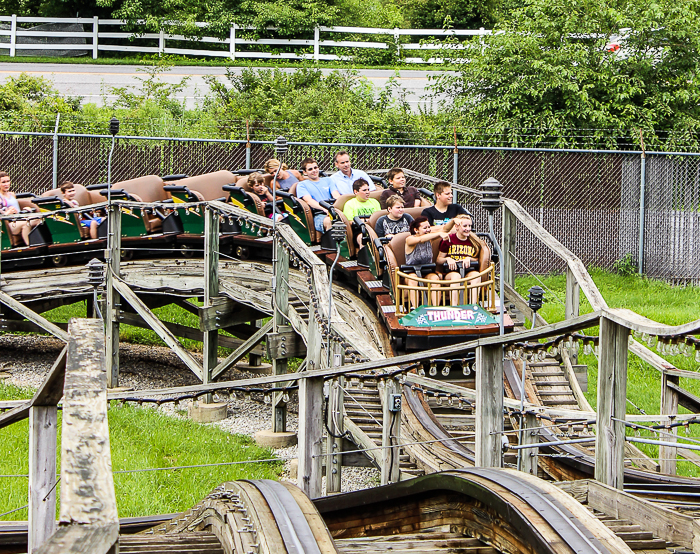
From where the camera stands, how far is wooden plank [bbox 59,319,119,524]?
1798 mm

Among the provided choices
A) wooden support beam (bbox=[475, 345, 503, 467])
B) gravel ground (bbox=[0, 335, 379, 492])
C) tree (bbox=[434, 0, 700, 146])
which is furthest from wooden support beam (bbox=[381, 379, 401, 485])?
tree (bbox=[434, 0, 700, 146])

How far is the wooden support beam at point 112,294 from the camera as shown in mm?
12219

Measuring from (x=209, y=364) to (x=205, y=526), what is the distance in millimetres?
8792

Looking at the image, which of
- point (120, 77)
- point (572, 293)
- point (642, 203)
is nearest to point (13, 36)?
point (120, 77)

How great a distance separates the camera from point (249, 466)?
9.91 m

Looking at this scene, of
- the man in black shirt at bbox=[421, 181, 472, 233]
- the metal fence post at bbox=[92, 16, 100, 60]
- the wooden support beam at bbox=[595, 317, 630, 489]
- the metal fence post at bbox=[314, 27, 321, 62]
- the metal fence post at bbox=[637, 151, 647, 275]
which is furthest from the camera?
the metal fence post at bbox=[92, 16, 100, 60]

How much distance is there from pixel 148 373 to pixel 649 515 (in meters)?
11.1

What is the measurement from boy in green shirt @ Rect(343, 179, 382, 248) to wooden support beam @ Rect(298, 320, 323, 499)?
588cm

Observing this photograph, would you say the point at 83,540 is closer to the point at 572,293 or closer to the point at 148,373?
the point at 572,293

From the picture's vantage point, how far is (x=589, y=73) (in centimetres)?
1747

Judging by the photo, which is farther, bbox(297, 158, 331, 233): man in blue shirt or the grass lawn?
the grass lawn

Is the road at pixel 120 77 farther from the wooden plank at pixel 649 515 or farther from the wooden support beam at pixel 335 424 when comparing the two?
the wooden plank at pixel 649 515

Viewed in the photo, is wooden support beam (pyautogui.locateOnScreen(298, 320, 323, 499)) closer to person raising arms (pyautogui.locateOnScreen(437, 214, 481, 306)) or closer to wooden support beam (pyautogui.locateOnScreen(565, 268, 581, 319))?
person raising arms (pyautogui.locateOnScreen(437, 214, 481, 306))

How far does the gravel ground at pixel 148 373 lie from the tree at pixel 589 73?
6776mm
